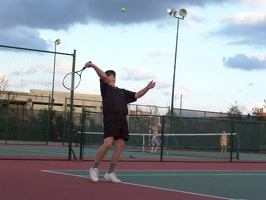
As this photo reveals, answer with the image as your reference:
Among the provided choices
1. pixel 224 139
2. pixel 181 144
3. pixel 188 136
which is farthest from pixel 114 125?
pixel 181 144

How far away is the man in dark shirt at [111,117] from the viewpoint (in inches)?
328

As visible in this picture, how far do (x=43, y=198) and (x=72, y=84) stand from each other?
776 cm

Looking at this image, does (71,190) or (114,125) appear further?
(114,125)

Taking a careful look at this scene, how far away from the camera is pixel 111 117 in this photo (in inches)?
331

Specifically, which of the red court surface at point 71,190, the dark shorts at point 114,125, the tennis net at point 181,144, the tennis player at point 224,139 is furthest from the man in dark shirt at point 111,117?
the tennis player at point 224,139

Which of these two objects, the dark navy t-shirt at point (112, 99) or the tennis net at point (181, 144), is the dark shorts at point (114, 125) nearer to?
the dark navy t-shirt at point (112, 99)

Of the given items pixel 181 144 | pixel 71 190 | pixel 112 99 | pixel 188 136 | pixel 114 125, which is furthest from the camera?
pixel 181 144

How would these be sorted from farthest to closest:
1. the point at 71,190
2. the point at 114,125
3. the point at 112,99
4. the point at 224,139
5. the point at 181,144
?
the point at 181,144
the point at 224,139
the point at 112,99
the point at 114,125
the point at 71,190

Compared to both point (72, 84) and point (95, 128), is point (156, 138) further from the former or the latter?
point (72, 84)

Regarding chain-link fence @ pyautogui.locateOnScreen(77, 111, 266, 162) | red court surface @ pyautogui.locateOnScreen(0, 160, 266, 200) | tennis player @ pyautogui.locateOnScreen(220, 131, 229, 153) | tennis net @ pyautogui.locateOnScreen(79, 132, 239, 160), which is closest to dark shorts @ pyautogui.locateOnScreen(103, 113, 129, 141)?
red court surface @ pyautogui.locateOnScreen(0, 160, 266, 200)

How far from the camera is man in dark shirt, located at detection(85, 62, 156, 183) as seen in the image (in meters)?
8.33

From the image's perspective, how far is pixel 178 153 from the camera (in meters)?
21.5

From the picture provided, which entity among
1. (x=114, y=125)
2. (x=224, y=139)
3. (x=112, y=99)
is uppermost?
(x=112, y=99)

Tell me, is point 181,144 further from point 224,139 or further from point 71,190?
point 71,190
